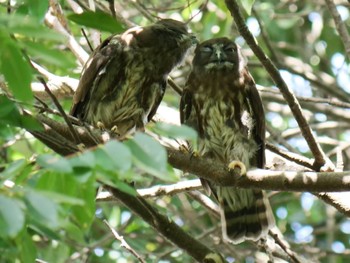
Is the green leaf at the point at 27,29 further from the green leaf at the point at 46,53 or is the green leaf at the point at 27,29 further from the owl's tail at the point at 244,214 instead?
the owl's tail at the point at 244,214

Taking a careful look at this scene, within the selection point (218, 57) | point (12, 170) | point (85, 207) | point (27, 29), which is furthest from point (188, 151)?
point (27, 29)

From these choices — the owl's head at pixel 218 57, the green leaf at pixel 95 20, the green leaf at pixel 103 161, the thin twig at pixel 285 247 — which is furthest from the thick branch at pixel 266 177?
the owl's head at pixel 218 57

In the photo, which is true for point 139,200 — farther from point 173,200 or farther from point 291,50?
point 291,50

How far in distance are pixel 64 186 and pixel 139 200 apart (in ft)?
3.70

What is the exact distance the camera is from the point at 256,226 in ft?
17.6

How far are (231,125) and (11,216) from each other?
3.30m

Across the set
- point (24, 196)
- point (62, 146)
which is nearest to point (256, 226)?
point (62, 146)

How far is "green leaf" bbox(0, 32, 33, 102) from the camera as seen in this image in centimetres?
271

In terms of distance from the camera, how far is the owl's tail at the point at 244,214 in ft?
17.5

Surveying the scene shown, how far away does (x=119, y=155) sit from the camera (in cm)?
246

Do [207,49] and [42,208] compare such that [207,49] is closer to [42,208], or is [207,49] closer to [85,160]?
[85,160]

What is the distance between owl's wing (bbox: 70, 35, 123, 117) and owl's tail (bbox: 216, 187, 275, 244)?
1.09 meters

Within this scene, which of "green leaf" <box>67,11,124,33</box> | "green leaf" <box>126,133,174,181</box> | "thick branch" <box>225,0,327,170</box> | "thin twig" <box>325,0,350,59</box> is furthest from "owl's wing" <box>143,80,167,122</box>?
"green leaf" <box>126,133,174,181</box>

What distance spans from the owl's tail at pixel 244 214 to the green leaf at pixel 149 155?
279cm
